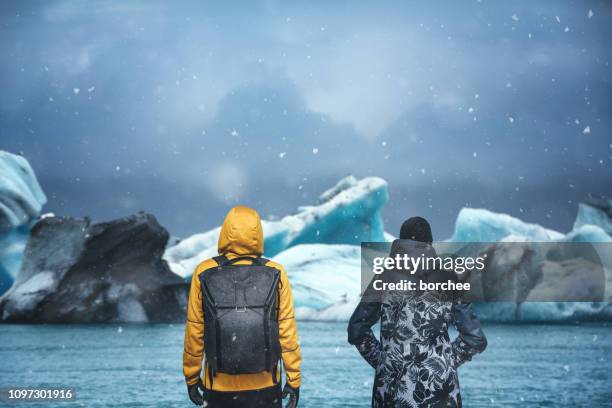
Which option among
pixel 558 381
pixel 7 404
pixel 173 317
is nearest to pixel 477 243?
pixel 173 317

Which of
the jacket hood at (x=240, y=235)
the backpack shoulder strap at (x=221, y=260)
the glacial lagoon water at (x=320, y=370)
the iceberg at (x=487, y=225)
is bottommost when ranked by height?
the glacial lagoon water at (x=320, y=370)

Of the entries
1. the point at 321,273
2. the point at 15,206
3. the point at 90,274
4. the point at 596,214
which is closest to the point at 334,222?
the point at 321,273

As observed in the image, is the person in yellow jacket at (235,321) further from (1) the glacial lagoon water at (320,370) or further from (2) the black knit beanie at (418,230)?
(1) the glacial lagoon water at (320,370)

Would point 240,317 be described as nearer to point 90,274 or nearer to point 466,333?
point 466,333

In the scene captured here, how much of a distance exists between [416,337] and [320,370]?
38.9 ft

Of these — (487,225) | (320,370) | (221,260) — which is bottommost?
(320,370)

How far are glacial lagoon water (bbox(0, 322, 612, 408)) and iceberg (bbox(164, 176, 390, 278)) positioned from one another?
1218cm

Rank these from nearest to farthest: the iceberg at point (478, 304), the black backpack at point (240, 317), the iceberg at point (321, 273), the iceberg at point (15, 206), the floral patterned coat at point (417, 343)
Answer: the black backpack at point (240, 317) < the floral patterned coat at point (417, 343) < the iceberg at point (478, 304) < the iceberg at point (15, 206) < the iceberg at point (321, 273)

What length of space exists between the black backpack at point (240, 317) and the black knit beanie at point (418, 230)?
0.56 m

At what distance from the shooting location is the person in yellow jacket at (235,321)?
8.05ft

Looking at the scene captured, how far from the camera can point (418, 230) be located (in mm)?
2629

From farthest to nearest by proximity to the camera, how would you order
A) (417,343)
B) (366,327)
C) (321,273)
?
(321,273)
(366,327)
(417,343)

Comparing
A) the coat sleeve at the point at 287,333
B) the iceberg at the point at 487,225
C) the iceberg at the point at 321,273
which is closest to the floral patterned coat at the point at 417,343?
the coat sleeve at the point at 287,333

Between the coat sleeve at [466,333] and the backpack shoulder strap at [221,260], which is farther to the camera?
the coat sleeve at [466,333]
